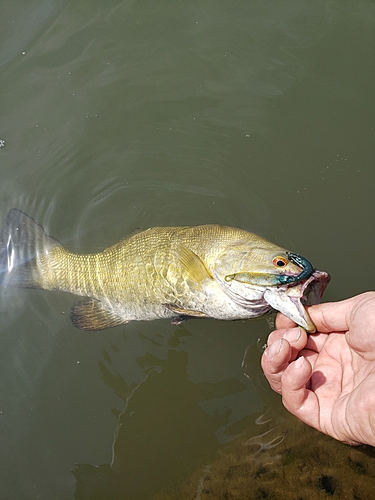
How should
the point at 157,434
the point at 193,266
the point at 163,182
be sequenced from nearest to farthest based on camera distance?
the point at 193,266, the point at 157,434, the point at 163,182

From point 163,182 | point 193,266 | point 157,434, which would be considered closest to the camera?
point 193,266

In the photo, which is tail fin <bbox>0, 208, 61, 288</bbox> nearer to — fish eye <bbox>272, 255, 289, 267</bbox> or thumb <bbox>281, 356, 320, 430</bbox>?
fish eye <bbox>272, 255, 289, 267</bbox>

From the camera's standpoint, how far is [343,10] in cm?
588

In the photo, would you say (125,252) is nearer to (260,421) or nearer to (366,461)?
(260,421)

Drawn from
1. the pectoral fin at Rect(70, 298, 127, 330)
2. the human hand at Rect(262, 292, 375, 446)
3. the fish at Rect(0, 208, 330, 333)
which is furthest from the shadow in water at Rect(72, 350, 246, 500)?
the human hand at Rect(262, 292, 375, 446)

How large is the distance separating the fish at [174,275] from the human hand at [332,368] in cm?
24

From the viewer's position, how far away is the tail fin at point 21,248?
4371 mm

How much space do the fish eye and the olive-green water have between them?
163 centimetres

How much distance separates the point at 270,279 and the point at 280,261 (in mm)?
158

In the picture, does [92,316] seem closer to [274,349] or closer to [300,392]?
[274,349]

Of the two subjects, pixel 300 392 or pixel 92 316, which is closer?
pixel 300 392

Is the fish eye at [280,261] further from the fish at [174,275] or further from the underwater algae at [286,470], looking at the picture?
the underwater algae at [286,470]

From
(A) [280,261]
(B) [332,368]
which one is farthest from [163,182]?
(B) [332,368]

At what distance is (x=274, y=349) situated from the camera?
307 centimetres
